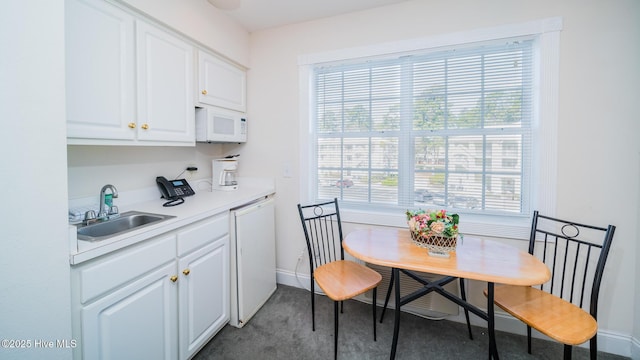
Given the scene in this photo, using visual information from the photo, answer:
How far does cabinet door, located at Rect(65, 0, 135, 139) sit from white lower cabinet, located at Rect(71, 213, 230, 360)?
0.71 metres

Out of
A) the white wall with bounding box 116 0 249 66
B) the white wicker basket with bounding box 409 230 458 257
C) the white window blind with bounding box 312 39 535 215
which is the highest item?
the white wall with bounding box 116 0 249 66

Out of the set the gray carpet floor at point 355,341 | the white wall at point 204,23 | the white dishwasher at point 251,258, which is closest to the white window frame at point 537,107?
the gray carpet floor at point 355,341

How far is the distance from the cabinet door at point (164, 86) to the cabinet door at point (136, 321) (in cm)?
92

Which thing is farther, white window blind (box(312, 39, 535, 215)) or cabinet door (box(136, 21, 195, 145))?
white window blind (box(312, 39, 535, 215))

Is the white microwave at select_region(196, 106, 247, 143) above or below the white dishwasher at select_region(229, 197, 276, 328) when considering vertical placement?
above

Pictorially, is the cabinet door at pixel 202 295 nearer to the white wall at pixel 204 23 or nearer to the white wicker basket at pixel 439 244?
the white wicker basket at pixel 439 244

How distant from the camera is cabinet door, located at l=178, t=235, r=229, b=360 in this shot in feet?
5.13

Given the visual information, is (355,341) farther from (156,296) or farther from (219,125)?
(219,125)

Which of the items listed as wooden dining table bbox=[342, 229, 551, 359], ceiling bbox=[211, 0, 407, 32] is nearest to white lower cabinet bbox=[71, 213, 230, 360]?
wooden dining table bbox=[342, 229, 551, 359]

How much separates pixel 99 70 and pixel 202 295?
147cm

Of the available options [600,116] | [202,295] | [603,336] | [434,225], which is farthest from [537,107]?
[202,295]

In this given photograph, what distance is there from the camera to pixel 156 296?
1.39 meters

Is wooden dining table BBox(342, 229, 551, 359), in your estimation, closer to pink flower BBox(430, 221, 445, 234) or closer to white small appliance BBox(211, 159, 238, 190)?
pink flower BBox(430, 221, 445, 234)

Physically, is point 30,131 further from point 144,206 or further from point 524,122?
point 524,122
